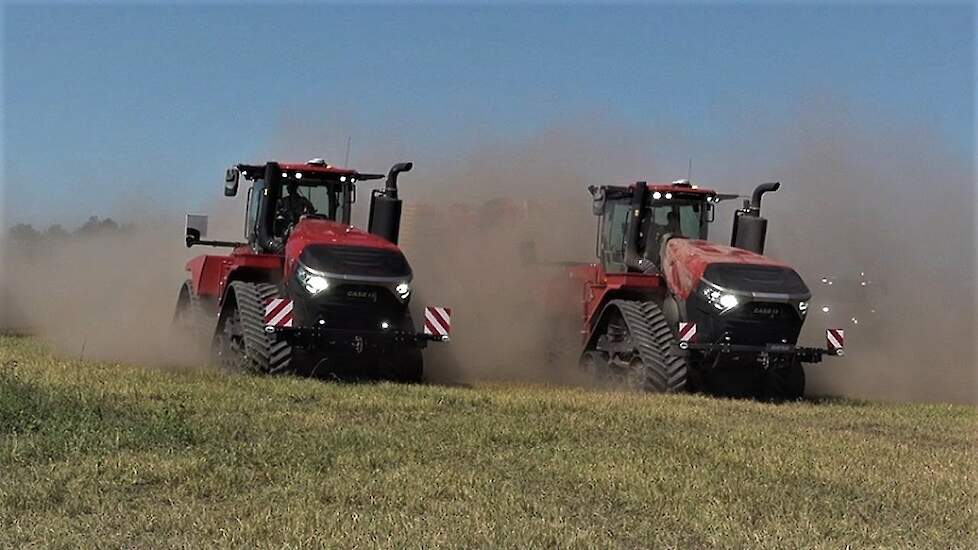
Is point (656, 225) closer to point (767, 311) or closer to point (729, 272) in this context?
point (729, 272)

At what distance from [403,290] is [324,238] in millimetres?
1273

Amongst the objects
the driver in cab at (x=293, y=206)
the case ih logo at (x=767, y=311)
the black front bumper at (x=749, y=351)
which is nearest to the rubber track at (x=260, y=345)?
the driver in cab at (x=293, y=206)

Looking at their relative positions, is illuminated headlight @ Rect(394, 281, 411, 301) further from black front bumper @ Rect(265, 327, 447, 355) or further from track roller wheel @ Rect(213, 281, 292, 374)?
track roller wheel @ Rect(213, 281, 292, 374)

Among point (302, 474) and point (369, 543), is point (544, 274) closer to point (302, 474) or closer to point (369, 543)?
point (302, 474)

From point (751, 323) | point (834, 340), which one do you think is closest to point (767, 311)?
point (751, 323)

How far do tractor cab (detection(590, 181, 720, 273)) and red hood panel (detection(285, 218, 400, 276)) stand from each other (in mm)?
3461

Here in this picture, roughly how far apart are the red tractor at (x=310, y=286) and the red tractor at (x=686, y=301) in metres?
2.55

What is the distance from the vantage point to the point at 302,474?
776 centimetres

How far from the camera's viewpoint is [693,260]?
14.7 m

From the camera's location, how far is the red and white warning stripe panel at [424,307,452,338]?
14.9 m

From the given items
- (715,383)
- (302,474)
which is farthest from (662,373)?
(302,474)

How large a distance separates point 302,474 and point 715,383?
8.54 metres

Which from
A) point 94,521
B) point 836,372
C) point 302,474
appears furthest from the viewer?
point 836,372

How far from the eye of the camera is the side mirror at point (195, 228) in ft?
51.4
